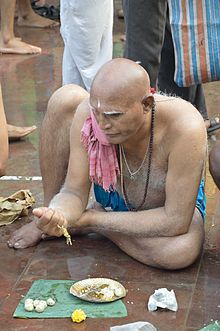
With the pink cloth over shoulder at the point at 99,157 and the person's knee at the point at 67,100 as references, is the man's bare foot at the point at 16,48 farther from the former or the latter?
the pink cloth over shoulder at the point at 99,157

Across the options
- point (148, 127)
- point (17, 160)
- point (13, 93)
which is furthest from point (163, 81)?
point (148, 127)

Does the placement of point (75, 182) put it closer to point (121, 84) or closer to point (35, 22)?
point (121, 84)

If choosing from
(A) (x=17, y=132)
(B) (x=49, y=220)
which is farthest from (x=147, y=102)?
(A) (x=17, y=132)

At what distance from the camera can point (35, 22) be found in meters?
8.98

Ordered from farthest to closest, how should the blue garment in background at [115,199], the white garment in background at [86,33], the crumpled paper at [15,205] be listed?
the white garment in background at [86,33], the crumpled paper at [15,205], the blue garment in background at [115,199]

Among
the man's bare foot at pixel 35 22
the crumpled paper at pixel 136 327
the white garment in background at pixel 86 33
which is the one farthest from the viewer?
the man's bare foot at pixel 35 22

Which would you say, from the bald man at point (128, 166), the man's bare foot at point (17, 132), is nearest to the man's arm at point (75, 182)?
the bald man at point (128, 166)

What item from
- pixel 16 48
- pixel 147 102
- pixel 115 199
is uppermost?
pixel 147 102

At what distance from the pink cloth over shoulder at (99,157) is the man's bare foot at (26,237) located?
0.47 m

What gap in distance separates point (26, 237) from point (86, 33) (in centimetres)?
164

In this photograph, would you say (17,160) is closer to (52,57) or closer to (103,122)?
(103,122)

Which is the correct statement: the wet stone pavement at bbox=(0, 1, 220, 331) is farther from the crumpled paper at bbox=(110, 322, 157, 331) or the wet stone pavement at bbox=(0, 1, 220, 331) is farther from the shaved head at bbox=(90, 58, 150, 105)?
the shaved head at bbox=(90, 58, 150, 105)

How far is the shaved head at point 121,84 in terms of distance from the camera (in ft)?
11.9

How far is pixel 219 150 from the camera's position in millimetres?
4004
